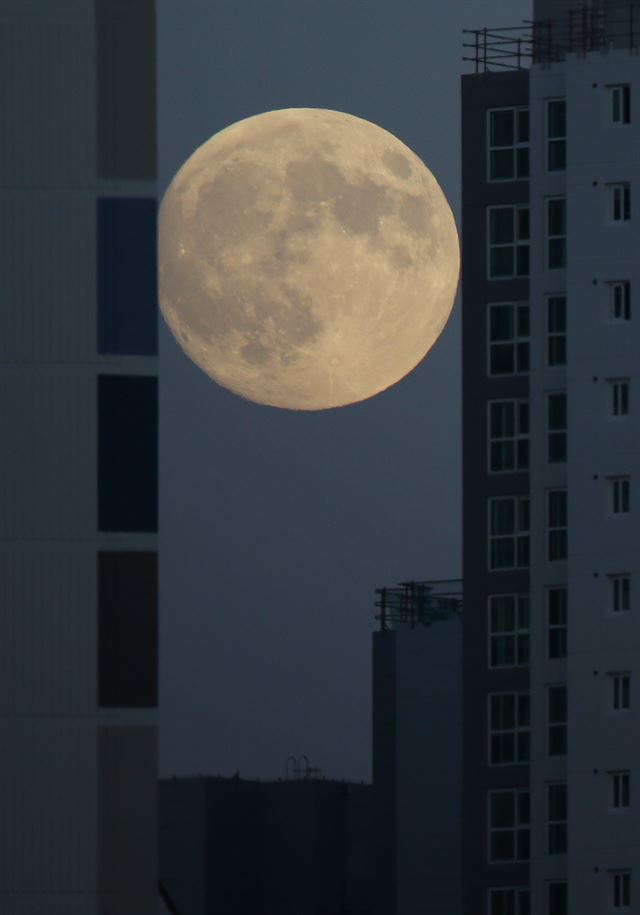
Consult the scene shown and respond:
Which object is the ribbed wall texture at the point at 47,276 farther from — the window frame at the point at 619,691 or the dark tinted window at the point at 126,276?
the window frame at the point at 619,691

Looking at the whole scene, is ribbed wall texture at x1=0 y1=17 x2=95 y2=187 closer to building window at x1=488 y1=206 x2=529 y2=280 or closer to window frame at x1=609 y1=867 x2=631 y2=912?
building window at x1=488 y1=206 x2=529 y2=280

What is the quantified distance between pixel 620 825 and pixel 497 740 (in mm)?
3846

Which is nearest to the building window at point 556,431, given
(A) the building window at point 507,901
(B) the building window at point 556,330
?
(B) the building window at point 556,330

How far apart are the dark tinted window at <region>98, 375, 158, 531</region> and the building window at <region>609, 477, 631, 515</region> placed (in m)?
37.4

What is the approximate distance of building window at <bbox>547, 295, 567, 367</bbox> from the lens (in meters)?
68.7

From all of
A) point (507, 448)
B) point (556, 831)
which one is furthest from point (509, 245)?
point (556, 831)

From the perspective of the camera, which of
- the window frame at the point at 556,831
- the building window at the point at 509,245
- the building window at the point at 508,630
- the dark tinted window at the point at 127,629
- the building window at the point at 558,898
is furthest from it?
the building window at the point at 509,245

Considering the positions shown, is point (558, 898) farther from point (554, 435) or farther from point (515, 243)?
point (515, 243)

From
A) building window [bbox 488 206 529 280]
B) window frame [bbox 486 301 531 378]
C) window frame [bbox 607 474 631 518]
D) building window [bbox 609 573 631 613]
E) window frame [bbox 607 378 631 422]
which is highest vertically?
building window [bbox 488 206 529 280]

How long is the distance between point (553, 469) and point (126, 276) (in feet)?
125

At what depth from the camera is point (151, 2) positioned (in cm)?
3195

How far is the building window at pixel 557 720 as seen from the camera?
67.7 metres

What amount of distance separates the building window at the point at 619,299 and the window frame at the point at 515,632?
7719 mm

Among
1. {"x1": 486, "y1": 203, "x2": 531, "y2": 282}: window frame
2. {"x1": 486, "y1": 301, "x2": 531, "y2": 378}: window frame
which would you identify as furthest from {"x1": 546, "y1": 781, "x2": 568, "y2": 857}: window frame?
{"x1": 486, "y1": 203, "x2": 531, "y2": 282}: window frame
